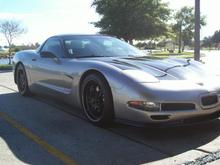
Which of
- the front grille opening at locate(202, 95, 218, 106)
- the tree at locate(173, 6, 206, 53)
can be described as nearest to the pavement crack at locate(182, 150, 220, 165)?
the front grille opening at locate(202, 95, 218, 106)

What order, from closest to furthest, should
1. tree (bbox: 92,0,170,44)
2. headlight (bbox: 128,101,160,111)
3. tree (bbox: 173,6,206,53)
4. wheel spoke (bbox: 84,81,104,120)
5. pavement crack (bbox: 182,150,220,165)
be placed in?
pavement crack (bbox: 182,150,220,165) < headlight (bbox: 128,101,160,111) < wheel spoke (bbox: 84,81,104,120) < tree (bbox: 92,0,170,44) < tree (bbox: 173,6,206,53)

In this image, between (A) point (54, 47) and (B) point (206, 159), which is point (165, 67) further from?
(A) point (54, 47)

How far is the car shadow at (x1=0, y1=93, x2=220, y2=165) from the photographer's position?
155 inches

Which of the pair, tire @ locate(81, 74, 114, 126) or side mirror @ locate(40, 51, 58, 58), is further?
side mirror @ locate(40, 51, 58, 58)

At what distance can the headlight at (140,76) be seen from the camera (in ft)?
14.8

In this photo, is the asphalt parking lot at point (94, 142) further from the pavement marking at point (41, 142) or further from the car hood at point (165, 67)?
the car hood at point (165, 67)

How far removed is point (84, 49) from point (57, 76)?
0.58 m

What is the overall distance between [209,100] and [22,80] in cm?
434

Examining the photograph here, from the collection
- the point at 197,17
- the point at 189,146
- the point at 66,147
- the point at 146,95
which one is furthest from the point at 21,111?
the point at 197,17

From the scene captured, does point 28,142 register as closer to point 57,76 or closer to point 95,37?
point 57,76

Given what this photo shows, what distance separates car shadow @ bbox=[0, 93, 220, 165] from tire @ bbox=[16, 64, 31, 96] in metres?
1.80

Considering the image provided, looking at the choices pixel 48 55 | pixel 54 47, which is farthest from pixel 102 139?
pixel 54 47

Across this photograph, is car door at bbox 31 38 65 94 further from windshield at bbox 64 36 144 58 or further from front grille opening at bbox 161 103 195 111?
front grille opening at bbox 161 103 195 111

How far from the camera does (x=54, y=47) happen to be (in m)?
6.52
